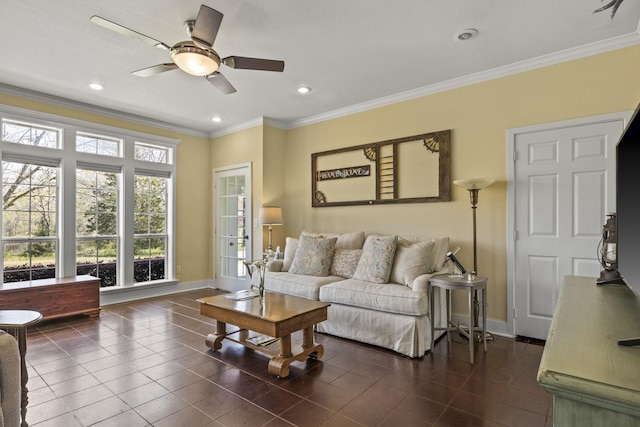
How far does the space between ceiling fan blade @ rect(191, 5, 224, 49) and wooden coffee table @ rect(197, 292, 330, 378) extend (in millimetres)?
2103

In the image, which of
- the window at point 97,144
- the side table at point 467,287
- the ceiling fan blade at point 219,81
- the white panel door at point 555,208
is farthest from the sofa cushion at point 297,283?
the window at point 97,144

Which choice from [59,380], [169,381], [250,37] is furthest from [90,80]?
[169,381]

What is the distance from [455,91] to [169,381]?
157 inches

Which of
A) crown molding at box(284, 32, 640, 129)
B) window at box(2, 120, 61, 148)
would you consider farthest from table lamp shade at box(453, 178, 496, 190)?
window at box(2, 120, 61, 148)

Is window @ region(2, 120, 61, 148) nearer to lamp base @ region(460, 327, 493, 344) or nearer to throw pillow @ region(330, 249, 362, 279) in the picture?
throw pillow @ region(330, 249, 362, 279)

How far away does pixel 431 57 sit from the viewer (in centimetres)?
335

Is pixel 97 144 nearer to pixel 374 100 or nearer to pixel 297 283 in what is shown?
pixel 297 283

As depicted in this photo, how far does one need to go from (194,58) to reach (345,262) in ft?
8.66

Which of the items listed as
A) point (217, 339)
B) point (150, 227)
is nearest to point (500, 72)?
point (217, 339)

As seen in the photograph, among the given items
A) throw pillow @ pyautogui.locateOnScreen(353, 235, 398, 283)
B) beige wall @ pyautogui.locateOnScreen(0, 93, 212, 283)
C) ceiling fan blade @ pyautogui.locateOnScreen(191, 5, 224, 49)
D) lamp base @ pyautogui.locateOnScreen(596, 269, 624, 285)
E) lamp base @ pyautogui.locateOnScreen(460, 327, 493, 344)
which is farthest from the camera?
beige wall @ pyautogui.locateOnScreen(0, 93, 212, 283)

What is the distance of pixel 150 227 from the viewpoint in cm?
Answer: 556

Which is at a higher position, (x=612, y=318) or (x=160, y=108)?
(x=160, y=108)

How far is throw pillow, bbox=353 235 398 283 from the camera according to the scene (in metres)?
3.60

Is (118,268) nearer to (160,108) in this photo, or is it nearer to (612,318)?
(160,108)
